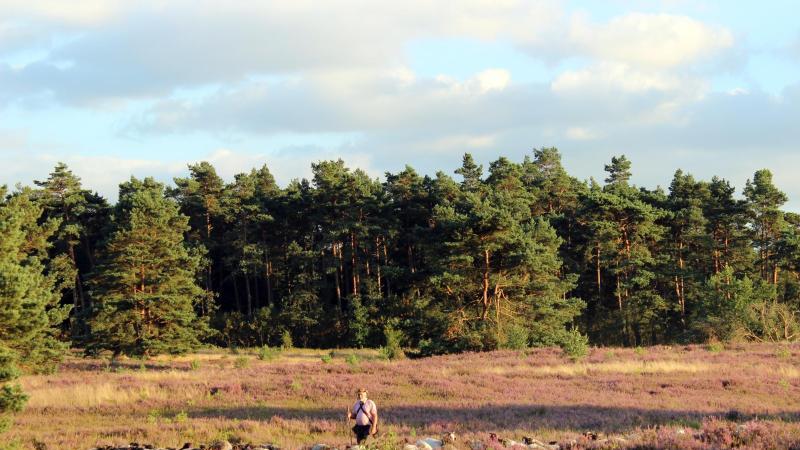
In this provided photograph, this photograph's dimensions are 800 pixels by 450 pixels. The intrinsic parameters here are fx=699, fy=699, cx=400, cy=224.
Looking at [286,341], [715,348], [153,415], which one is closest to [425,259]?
[286,341]

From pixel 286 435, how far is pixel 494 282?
28.4 m

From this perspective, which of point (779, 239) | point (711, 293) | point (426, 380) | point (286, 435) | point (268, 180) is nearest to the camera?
point (286, 435)

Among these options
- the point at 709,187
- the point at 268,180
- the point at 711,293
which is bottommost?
the point at 711,293

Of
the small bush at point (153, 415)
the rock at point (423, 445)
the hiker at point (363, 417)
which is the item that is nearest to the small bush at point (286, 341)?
the small bush at point (153, 415)

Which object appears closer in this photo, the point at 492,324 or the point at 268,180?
the point at 492,324

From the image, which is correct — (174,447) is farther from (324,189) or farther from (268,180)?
(268,180)

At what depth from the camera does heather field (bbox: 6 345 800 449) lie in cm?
1629

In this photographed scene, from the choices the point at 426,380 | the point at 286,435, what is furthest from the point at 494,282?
the point at 286,435

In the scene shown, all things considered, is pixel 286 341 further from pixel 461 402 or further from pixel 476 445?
pixel 476 445

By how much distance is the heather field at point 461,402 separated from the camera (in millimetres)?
16294

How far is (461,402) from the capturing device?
868 inches

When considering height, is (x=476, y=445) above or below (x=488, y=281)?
below

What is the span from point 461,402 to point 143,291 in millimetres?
29512

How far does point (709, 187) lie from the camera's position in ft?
214
